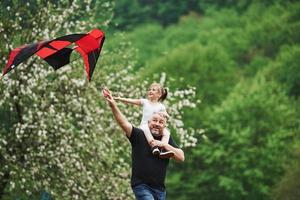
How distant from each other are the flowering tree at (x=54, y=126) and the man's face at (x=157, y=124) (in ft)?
29.8

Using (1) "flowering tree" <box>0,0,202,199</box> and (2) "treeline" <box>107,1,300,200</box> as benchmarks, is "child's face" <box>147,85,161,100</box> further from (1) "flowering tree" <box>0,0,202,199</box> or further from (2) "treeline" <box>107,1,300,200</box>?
(2) "treeline" <box>107,1,300,200</box>

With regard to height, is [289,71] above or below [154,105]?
below

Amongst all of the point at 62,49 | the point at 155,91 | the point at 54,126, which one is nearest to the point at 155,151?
the point at 155,91

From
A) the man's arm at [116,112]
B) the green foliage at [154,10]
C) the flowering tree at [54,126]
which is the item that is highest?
the man's arm at [116,112]

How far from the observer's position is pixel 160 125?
402 inches

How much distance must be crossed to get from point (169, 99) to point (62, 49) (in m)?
11.3

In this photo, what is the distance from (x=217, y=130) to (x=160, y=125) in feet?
134

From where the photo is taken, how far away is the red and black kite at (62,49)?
11031 mm

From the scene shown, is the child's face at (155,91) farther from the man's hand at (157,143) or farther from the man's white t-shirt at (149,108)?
the man's hand at (157,143)

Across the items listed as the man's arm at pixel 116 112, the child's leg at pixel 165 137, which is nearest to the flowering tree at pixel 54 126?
the child's leg at pixel 165 137

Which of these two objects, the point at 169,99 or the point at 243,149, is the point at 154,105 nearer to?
the point at 169,99

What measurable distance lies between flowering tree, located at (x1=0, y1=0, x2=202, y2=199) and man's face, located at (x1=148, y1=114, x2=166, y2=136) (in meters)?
9.09

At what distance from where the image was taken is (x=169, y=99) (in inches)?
905

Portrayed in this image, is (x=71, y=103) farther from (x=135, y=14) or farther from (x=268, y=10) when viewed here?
(x=135, y=14)
